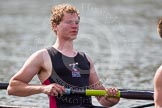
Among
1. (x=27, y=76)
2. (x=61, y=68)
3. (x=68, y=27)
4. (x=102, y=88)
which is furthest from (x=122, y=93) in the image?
(x=27, y=76)

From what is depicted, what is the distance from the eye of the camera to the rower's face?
7.79 meters

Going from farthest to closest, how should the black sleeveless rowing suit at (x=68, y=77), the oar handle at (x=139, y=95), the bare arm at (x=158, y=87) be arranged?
the oar handle at (x=139, y=95) < the black sleeveless rowing suit at (x=68, y=77) < the bare arm at (x=158, y=87)

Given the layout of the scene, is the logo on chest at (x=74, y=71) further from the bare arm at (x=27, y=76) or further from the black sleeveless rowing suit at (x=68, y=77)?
the bare arm at (x=27, y=76)

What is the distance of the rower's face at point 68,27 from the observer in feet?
25.6

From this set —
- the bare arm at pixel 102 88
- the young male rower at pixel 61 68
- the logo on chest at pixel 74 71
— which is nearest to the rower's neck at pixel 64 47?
the young male rower at pixel 61 68

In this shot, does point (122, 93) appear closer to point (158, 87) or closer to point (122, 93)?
point (122, 93)

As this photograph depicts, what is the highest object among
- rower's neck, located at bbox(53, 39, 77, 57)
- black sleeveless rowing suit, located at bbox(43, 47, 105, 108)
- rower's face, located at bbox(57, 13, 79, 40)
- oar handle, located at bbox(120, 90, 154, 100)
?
rower's face, located at bbox(57, 13, 79, 40)

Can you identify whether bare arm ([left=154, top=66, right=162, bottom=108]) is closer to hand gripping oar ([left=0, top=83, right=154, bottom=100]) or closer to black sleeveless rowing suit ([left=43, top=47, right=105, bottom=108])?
hand gripping oar ([left=0, top=83, right=154, bottom=100])

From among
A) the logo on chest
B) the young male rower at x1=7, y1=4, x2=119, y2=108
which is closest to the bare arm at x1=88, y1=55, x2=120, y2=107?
the young male rower at x1=7, y1=4, x2=119, y2=108

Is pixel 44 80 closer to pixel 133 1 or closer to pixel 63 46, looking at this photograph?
pixel 63 46

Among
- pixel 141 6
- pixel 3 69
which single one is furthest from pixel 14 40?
pixel 141 6

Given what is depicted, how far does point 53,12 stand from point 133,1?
3689cm

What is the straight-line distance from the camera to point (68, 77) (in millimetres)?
7758

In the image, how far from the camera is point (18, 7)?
4003cm
